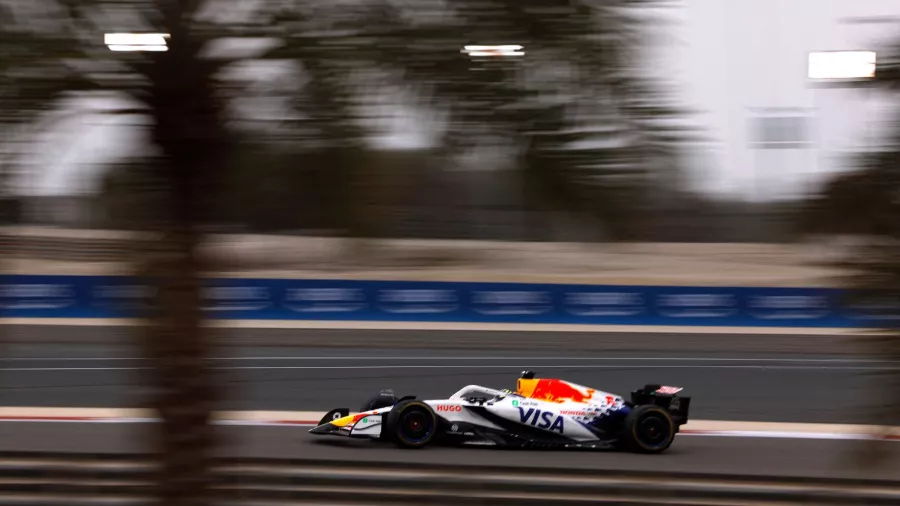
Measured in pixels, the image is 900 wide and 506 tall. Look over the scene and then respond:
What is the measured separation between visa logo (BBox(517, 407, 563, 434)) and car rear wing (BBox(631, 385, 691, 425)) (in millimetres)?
721

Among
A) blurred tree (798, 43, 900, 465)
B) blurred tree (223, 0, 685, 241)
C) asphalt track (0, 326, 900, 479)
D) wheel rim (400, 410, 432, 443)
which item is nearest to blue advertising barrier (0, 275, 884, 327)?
asphalt track (0, 326, 900, 479)

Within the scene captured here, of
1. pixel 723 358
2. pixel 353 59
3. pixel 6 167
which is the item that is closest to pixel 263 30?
pixel 353 59

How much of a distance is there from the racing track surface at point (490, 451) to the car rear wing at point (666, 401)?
1.19ft

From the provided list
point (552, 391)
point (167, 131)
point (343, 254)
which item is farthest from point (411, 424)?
point (343, 254)

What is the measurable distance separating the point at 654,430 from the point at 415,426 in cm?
206

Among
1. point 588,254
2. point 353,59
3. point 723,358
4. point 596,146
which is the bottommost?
point 723,358

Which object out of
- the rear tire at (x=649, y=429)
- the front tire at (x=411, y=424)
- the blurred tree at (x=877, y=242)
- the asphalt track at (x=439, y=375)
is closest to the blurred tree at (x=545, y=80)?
the blurred tree at (x=877, y=242)

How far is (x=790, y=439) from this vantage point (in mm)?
10133

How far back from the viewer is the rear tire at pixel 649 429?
911 cm

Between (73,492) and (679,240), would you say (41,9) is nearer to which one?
(679,240)

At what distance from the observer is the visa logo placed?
29.9ft

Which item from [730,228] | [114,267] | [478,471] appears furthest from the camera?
[478,471]

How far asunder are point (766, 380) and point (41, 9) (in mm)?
12328

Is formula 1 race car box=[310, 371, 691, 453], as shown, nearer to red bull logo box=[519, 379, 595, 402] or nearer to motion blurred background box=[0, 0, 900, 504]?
red bull logo box=[519, 379, 595, 402]
